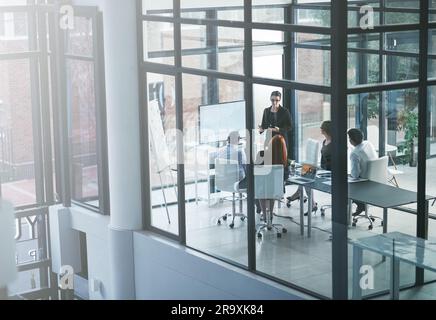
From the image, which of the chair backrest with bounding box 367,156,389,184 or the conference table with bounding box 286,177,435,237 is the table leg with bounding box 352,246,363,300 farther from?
the chair backrest with bounding box 367,156,389,184

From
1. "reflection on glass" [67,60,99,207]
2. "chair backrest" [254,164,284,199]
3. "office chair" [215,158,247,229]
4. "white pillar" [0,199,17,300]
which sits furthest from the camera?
"reflection on glass" [67,60,99,207]

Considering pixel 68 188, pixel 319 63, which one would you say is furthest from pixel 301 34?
pixel 68 188

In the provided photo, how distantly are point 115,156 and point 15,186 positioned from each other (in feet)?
7.47

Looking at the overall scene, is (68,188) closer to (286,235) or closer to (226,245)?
(226,245)

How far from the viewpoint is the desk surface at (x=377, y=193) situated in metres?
7.52

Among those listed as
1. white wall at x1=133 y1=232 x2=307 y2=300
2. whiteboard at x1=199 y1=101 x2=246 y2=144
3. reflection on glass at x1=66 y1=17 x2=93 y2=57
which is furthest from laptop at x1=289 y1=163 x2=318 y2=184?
reflection on glass at x1=66 y1=17 x2=93 y2=57

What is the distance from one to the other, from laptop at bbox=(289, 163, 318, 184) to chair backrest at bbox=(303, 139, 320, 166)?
0.04 m

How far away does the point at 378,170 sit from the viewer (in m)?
7.71

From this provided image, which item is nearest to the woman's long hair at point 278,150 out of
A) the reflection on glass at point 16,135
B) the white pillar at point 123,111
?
the white pillar at point 123,111

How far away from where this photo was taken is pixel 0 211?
4703 millimetres

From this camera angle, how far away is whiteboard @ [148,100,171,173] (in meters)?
9.67

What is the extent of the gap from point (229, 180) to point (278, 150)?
772 millimetres

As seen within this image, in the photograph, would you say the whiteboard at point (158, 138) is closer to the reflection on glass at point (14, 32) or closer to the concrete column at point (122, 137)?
the concrete column at point (122, 137)

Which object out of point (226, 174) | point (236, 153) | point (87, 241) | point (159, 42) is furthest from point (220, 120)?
point (87, 241)
